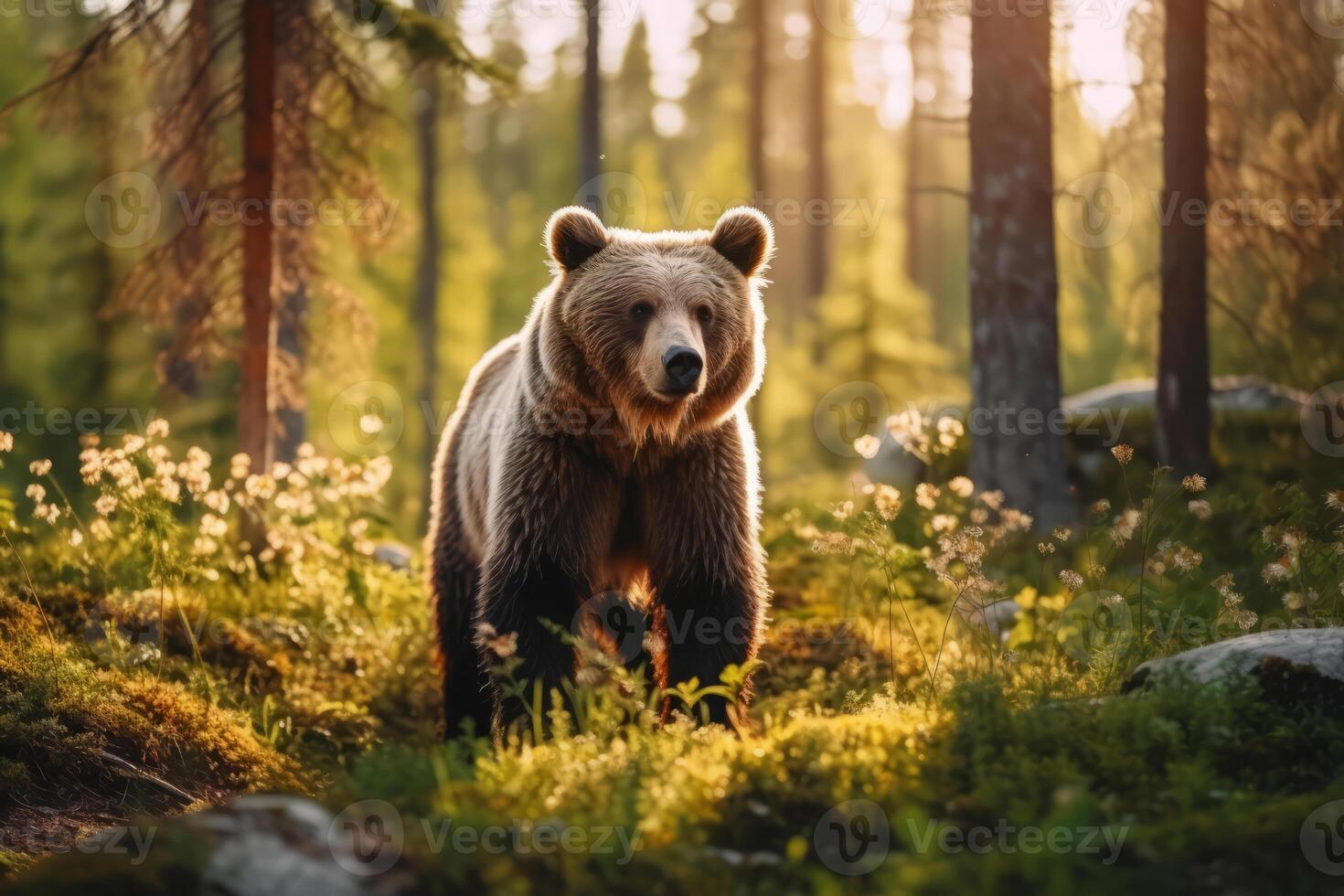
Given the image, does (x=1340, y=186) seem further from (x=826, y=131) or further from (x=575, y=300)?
(x=826, y=131)

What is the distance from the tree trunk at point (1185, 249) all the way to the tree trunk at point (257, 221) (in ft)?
24.0

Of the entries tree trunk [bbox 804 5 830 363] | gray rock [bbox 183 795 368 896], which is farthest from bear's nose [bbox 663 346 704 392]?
tree trunk [bbox 804 5 830 363]

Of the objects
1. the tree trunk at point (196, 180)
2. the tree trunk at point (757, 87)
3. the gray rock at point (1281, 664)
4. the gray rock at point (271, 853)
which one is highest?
the tree trunk at point (757, 87)

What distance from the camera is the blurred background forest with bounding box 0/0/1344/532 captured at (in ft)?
30.8

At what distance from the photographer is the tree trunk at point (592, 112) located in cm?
1332

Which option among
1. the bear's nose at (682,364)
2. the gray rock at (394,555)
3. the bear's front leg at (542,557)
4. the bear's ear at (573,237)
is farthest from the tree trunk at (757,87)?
the bear's nose at (682,364)

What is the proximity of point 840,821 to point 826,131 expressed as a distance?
22.1 meters

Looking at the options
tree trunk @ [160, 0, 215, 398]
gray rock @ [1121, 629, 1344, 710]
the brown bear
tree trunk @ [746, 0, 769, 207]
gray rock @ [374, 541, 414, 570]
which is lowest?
gray rock @ [374, 541, 414, 570]

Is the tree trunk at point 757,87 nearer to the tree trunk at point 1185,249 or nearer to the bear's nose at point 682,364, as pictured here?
the tree trunk at point 1185,249

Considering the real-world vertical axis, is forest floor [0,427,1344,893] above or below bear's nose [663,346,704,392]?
below

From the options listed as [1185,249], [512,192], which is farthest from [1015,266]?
[512,192]

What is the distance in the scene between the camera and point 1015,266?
29.7 ft

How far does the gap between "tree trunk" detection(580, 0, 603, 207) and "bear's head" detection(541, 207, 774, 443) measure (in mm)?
7577

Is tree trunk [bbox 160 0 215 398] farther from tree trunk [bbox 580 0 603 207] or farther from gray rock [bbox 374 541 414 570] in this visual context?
tree trunk [bbox 580 0 603 207]
